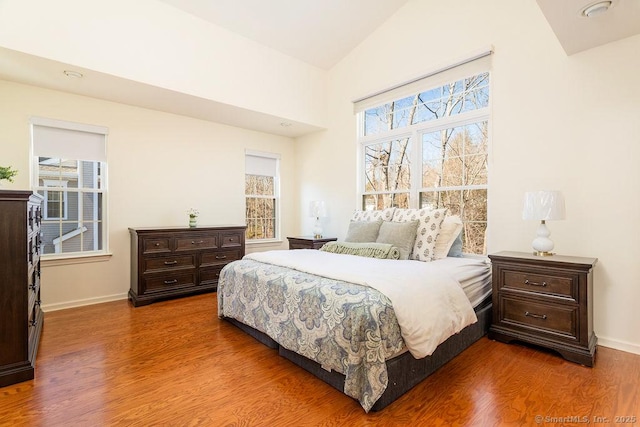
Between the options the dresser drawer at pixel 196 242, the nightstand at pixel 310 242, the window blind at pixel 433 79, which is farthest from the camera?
the nightstand at pixel 310 242

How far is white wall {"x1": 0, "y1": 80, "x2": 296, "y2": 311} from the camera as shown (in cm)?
336

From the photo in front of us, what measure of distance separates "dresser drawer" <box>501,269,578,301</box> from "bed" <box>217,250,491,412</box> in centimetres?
24

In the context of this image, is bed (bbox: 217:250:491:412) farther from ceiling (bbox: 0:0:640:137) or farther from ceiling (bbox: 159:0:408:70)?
ceiling (bbox: 159:0:408:70)

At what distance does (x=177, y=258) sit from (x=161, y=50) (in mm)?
2389

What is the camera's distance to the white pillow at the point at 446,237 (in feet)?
10.2

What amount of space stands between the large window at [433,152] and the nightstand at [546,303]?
33.0 inches

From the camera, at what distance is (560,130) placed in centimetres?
281

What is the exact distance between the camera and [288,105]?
4520mm

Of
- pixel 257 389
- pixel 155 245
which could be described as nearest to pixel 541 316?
pixel 257 389

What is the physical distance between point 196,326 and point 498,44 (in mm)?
4075

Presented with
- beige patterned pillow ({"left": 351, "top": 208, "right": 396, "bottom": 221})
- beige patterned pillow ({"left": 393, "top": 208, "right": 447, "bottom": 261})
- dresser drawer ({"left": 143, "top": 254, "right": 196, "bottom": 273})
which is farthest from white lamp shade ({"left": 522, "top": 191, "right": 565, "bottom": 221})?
dresser drawer ({"left": 143, "top": 254, "right": 196, "bottom": 273})

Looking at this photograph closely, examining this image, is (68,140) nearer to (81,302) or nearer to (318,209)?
(81,302)

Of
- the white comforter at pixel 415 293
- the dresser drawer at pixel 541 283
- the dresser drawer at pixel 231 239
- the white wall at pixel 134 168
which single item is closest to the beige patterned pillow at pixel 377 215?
the white comforter at pixel 415 293

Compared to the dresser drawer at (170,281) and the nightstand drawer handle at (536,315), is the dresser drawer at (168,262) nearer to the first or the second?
the dresser drawer at (170,281)
